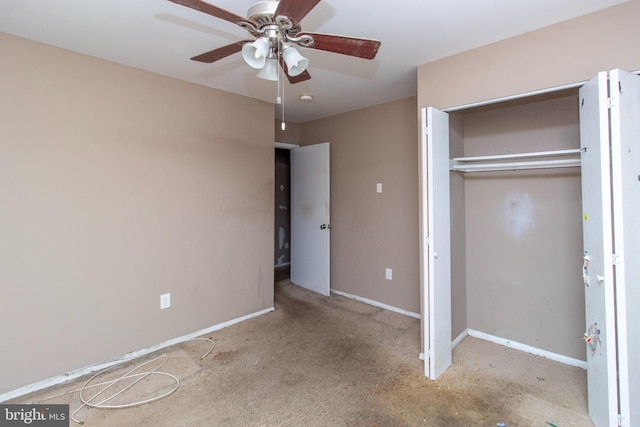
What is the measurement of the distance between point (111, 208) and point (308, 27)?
1966 mm

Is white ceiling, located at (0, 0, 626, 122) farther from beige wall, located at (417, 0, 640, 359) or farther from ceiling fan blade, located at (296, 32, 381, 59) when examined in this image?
ceiling fan blade, located at (296, 32, 381, 59)

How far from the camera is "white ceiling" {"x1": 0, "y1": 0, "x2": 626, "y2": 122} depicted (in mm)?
1695

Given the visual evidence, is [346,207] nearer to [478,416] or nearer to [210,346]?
[210,346]

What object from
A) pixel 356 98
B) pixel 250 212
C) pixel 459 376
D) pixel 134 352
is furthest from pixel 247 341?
pixel 356 98

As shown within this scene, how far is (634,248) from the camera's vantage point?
5.07 feet

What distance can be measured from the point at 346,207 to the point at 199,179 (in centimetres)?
179

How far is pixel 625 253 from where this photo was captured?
152cm

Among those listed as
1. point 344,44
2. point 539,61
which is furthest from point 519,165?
point 344,44

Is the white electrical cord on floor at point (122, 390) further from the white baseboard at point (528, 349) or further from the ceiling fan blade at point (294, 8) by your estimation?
the white baseboard at point (528, 349)

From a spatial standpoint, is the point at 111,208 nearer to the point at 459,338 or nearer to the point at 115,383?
the point at 115,383

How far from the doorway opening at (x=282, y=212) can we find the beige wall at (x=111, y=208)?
6.38ft

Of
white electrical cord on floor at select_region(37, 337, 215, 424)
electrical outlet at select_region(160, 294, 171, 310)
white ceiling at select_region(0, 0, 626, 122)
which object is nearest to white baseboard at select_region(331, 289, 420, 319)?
white electrical cord on floor at select_region(37, 337, 215, 424)

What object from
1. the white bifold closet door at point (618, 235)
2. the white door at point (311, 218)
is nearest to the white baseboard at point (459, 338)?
the white bifold closet door at point (618, 235)

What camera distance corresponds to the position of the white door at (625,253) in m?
1.52
